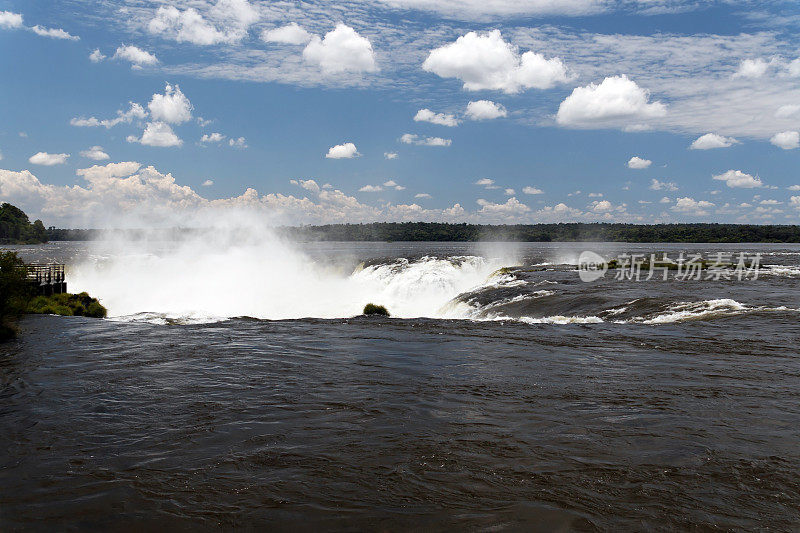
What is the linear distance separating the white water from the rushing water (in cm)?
804

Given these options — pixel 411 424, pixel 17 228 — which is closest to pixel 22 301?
pixel 411 424

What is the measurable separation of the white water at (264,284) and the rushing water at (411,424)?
804 centimetres

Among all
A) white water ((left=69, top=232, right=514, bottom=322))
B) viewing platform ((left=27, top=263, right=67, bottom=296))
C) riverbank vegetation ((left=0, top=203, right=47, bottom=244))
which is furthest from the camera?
riverbank vegetation ((left=0, top=203, right=47, bottom=244))

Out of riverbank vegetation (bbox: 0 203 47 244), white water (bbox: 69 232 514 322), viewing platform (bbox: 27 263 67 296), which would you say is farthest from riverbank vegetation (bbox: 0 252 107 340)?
riverbank vegetation (bbox: 0 203 47 244)

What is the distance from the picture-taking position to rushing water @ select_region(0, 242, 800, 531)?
19.0 ft

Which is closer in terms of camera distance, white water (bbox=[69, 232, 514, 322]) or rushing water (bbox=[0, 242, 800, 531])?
rushing water (bbox=[0, 242, 800, 531])

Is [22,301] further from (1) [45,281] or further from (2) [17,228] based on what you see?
(2) [17,228]

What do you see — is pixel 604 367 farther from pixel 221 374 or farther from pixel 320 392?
pixel 221 374

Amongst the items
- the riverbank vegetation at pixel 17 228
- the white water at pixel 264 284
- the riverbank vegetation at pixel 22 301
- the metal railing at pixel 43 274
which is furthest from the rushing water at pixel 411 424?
the riverbank vegetation at pixel 17 228

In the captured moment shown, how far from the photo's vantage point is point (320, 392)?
10367mm

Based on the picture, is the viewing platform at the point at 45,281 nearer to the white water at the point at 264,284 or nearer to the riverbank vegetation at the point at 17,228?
the white water at the point at 264,284

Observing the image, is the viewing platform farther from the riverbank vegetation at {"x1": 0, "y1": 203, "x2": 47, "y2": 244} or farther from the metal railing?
the riverbank vegetation at {"x1": 0, "y1": 203, "x2": 47, "y2": 244}

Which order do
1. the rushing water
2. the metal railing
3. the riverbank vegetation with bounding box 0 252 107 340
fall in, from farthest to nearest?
the metal railing → the riverbank vegetation with bounding box 0 252 107 340 → the rushing water

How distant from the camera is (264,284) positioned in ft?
123
